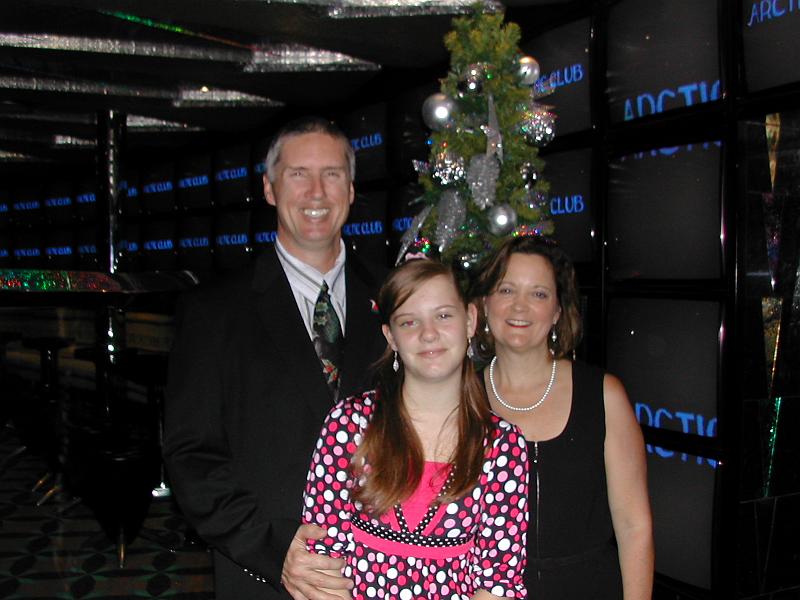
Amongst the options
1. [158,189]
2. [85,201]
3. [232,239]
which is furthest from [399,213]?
[85,201]

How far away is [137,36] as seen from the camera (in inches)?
179

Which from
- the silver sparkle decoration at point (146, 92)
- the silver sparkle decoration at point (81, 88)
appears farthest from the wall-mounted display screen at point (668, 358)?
the silver sparkle decoration at point (81, 88)

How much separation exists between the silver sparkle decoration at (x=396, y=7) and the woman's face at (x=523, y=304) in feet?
7.77

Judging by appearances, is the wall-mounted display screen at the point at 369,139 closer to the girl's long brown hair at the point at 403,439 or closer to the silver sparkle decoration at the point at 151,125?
the silver sparkle decoration at the point at 151,125

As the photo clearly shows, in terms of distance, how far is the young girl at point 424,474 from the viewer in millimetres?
1329

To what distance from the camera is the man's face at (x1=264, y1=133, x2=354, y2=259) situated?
5.42ft

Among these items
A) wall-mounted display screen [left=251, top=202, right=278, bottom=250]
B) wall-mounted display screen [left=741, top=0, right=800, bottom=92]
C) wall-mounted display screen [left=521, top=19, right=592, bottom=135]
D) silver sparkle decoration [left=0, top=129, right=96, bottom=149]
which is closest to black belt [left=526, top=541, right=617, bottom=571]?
wall-mounted display screen [left=741, top=0, right=800, bottom=92]

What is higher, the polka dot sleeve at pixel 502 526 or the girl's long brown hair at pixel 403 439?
the girl's long brown hair at pixel 403 439

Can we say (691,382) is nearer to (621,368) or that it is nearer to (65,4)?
(621,368)

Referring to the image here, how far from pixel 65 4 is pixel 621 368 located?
319 cm

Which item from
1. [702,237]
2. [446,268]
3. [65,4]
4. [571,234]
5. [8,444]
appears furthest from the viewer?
[8,444]

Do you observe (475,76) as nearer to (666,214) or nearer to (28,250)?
(666,214)

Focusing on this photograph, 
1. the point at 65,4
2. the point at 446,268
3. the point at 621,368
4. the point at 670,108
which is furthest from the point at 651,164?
the point at 65,4

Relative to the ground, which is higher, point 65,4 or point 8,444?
point 65,4
